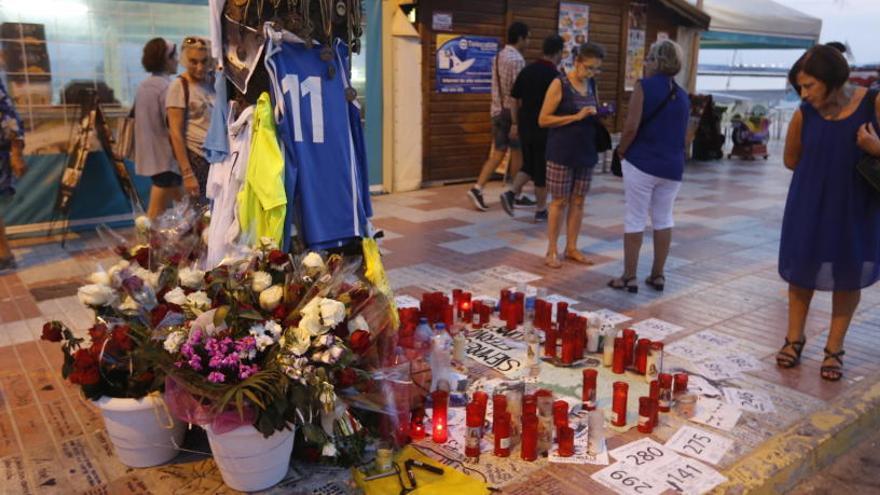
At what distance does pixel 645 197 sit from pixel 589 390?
2.11 metres

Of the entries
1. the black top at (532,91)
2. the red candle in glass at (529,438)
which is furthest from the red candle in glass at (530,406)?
the black top at (532,91)

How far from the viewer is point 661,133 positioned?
195 inches

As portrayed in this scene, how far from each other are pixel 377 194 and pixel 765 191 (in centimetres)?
576

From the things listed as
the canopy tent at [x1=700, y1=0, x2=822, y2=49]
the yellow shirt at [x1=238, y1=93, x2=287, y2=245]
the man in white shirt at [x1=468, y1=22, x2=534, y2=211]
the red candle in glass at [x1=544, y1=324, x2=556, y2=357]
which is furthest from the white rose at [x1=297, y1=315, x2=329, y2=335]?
the canopy tent at [x1=700, y1=0, x2=822, y2=49]

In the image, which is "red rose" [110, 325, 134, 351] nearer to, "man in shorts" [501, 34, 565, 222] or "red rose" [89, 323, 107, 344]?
"red rose" [89, 323, 107, 344]

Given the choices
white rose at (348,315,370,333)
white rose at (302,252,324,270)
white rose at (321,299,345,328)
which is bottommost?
white rose at (348,315,370,333)

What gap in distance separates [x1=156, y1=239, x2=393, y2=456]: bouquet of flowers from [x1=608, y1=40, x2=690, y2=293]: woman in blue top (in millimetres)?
2858

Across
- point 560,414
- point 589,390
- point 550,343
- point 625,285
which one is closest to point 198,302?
point 560,414

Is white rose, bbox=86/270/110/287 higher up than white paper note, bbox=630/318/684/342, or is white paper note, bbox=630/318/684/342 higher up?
white rose, bbox=86/270/110/287

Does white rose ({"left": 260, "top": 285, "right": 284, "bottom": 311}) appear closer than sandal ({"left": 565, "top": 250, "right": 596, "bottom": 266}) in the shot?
Yes

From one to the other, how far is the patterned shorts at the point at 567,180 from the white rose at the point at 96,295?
12.3 feet

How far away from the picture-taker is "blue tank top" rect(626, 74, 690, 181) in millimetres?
4906

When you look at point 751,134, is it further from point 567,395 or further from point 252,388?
point 252,388

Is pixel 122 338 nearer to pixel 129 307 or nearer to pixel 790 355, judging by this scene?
pixel 129 307
